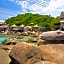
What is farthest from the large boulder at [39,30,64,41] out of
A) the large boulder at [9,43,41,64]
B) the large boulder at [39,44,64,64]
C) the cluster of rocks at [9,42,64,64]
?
the large boulder at [9,43,41,64]

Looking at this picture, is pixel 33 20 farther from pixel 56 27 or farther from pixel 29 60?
pixel 29 60

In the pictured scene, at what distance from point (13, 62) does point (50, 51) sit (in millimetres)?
1926

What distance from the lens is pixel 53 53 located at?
28.8ft

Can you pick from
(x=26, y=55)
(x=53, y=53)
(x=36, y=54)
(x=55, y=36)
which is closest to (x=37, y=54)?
(x=36, y=54)

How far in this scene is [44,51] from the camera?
896cm

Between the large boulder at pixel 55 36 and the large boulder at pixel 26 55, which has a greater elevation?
the large boulder at pixel 55 36

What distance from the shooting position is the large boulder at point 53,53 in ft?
27.2

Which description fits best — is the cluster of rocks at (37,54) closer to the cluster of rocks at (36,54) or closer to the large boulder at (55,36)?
the cluster of rocks at (36,54)

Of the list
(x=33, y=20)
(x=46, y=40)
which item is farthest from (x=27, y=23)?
(x=46, y=40)

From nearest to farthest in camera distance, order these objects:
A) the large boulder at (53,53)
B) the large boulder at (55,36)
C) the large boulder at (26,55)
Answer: the large boulder at (53,53)
the large boulder at (26,55)
the large boulder at (55,36)

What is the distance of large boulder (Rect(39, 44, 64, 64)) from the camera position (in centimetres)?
828

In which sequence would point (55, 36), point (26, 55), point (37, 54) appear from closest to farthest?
1. point (37, 54)
2. point (26, 55)
3. point (55, 36)

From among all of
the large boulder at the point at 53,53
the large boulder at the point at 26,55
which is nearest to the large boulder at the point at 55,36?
the large boulder at the point at 53,53

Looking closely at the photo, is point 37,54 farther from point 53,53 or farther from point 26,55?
point 53,53
